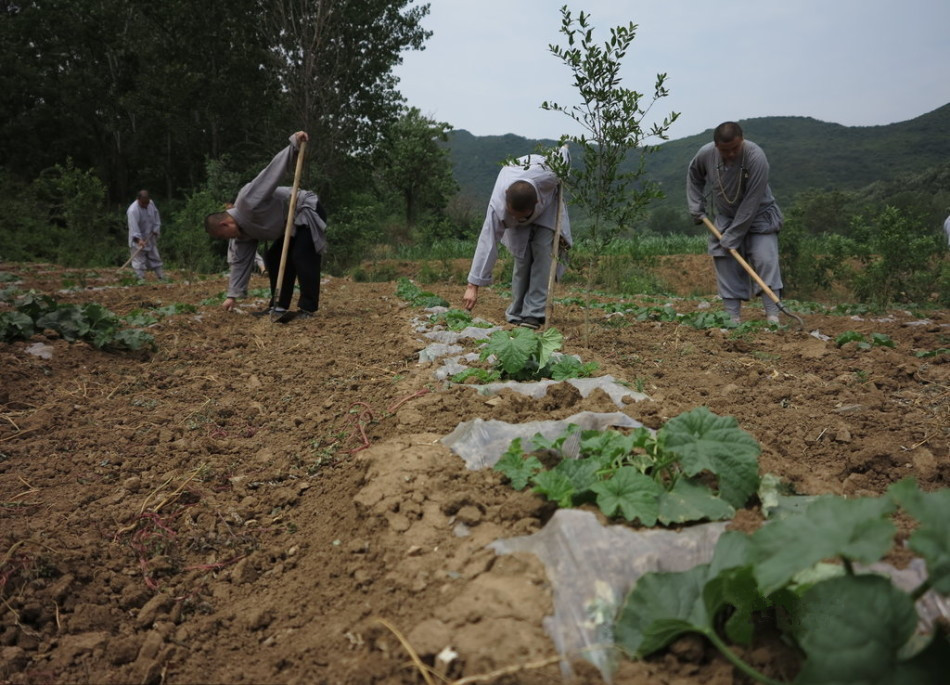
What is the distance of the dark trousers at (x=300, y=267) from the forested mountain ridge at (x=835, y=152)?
31.4m

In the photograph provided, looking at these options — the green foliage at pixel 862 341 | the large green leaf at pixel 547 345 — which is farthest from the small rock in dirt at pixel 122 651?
the green foliage at pixel 862 341

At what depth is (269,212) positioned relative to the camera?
6.39 meters

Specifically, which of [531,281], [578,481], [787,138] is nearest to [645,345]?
[531,281]

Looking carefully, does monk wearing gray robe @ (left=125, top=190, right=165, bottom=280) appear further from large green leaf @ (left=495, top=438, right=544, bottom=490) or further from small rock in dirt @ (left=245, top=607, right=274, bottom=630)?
large green leaf @ (left=495, top=438, right=544, bottom=490)

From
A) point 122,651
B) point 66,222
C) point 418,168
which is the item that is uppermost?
point 418,168

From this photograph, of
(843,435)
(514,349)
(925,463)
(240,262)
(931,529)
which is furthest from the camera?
(240,262)

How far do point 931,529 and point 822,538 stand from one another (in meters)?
0.17

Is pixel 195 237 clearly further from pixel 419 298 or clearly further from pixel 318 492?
pixel 318 492

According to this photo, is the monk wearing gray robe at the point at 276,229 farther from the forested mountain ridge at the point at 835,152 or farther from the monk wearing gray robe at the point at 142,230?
the forested mountain ridge at the point at 835,152

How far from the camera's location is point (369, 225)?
17.5 metres

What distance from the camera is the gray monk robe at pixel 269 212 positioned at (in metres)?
6.19

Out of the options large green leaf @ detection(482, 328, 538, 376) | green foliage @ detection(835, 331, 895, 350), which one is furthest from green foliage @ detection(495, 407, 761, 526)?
green foliage @ detection(835, 331, 895, 350)

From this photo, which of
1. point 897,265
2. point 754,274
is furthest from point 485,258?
point 897,265

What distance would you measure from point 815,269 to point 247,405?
525 inches
